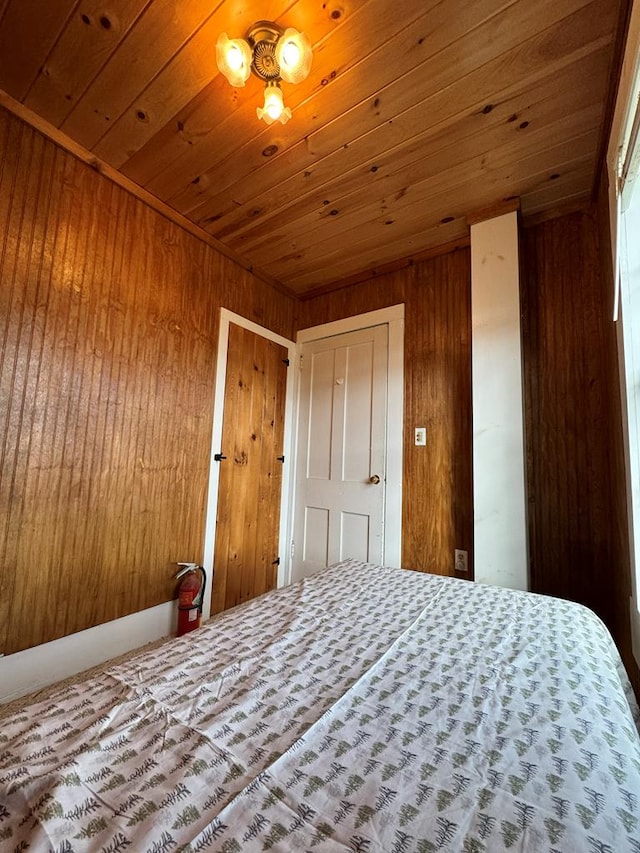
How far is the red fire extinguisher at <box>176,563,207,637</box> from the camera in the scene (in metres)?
2.06

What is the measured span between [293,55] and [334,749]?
1.94m

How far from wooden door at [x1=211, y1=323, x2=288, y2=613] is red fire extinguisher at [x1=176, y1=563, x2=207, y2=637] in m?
0.20

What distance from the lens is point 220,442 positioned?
2422mm

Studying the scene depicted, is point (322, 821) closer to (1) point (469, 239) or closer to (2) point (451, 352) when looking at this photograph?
(2) point (451, 352)

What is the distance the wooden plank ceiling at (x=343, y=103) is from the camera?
48.7 inches

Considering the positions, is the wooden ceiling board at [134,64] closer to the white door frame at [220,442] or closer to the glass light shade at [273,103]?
the glass light shade at [273,103]

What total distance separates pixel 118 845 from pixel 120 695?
0.31m

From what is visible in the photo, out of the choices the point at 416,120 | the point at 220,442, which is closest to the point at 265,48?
the point at 416,120

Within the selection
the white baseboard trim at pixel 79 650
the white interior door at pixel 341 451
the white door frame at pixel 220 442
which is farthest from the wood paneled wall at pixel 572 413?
the white baseboard trim at pixel 79 650

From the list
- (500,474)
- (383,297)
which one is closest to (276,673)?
(500,474)

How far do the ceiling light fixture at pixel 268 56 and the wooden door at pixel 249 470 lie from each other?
4.62 ft

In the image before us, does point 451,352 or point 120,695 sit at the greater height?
point 451,352

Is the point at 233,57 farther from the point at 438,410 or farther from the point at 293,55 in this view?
the point at 438,410

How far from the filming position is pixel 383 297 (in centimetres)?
272
